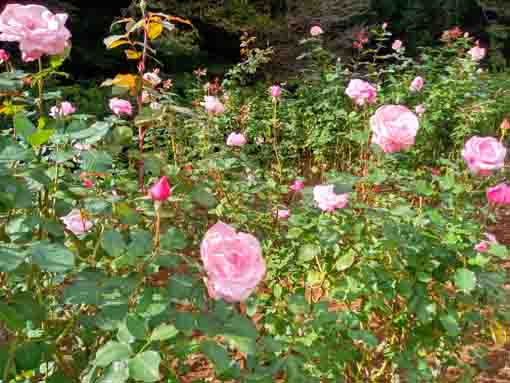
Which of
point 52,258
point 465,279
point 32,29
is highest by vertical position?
point 32,29

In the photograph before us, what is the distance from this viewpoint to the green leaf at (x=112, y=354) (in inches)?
26.1

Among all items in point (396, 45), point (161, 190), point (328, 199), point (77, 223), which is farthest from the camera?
point (396, 45)

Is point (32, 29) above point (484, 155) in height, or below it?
above

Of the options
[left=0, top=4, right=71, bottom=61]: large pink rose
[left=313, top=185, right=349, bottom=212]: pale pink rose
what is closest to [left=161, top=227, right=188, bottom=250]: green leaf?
[left=0, top=4, right=71, bottom=61]: large pink rose

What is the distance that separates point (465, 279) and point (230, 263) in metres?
0.66

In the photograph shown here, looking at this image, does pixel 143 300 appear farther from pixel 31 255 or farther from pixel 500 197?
pixel 500 197

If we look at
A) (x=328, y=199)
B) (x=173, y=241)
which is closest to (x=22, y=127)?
(x=173, y=241)

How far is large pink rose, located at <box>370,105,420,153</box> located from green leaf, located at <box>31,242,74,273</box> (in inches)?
29.9

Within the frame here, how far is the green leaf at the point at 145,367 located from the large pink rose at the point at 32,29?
54cm

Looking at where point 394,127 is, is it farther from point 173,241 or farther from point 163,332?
point 163,332

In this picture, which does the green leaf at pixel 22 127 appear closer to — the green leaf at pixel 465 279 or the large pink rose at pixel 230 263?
the large pink rose at pixel 230 263

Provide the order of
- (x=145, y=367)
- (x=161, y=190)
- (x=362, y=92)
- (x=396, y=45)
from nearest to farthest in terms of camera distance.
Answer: (x=145, y=367), (x=161, y=190), (x=362, y=92), (x=396, y=45)

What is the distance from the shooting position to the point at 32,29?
0.85m

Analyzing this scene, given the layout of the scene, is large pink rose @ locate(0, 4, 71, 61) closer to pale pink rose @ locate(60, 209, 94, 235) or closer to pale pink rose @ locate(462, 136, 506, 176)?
pale pink rose @ locate(60, 209, 94, 235)
